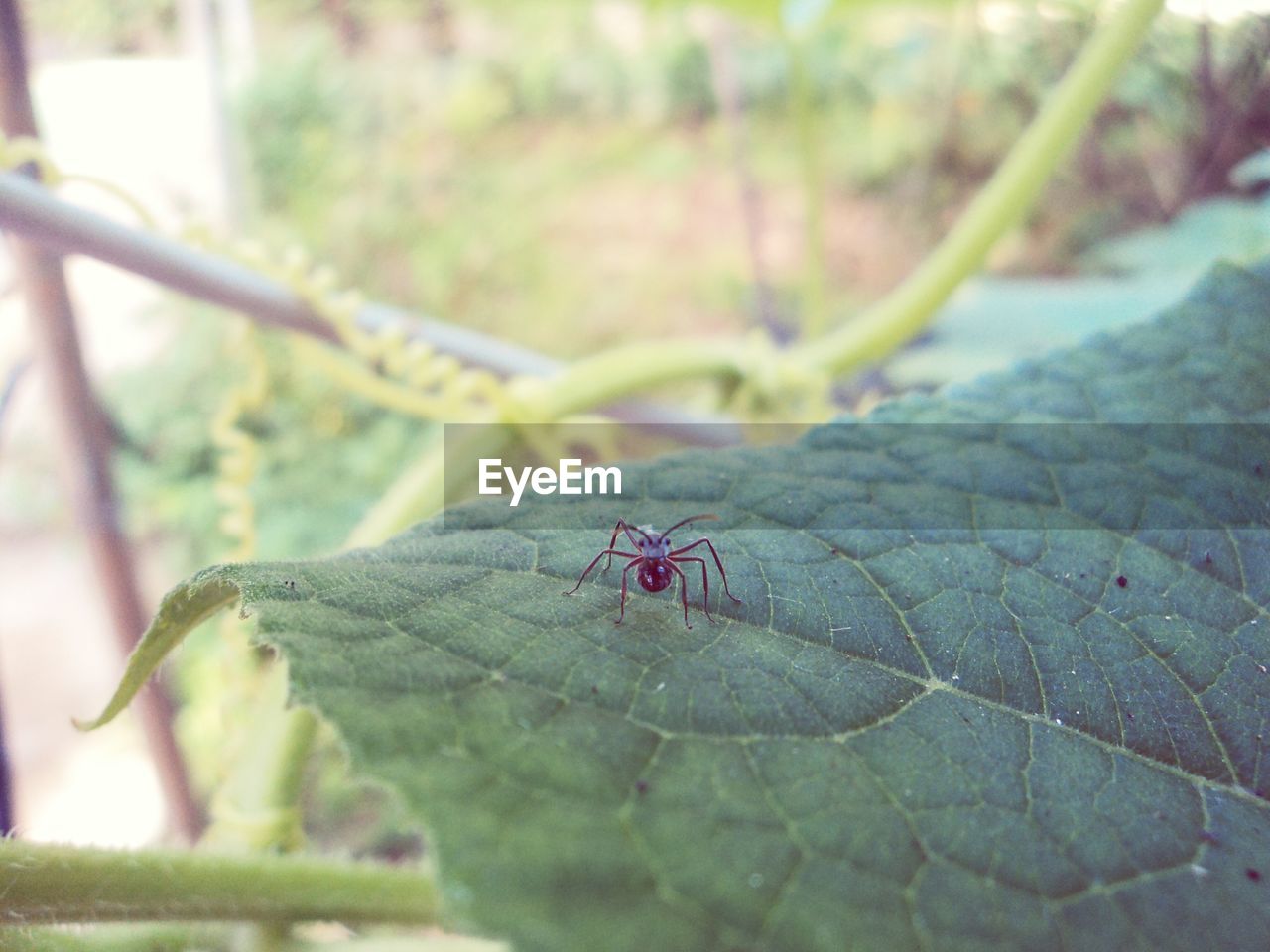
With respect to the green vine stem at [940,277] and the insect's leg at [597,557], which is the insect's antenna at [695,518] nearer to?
the insect's leg at [597,557]

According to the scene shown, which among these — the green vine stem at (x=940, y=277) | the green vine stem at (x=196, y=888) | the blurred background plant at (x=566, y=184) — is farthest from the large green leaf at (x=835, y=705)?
the blurred background plant at (x=566, y=184)

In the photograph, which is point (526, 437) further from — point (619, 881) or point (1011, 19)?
point (1011, 19)

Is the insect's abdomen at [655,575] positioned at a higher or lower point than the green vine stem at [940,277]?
lower

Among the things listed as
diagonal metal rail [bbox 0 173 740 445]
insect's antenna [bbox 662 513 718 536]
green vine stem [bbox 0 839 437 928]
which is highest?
diagonal metal rail [bbox 0 173 740 445]

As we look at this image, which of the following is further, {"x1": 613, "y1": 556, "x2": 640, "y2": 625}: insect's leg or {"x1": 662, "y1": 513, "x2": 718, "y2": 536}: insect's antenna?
{"x1": 662, "y1": 513, "x2": 718, "y2": 536}: insect's antenna

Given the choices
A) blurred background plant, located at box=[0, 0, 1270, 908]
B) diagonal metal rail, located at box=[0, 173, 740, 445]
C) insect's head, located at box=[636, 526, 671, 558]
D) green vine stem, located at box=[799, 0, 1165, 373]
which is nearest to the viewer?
insect's head, located at box=[636, 526, 671, 558]

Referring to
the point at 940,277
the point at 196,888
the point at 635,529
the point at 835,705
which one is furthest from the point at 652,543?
the point at 940,277

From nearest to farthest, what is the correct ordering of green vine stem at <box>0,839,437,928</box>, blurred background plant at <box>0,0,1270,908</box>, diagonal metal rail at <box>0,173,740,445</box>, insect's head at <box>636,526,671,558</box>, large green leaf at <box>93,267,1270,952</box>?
large green leaf at <box>93,267,1270,952</box> < green vine stem at <box>0,839,437,928</box> < insect's head at <box>636,526,671,558</box> < diagonal metal rail at <box>0,173,740,445</box> < blurred background plant at <box>0,0,1270,908</box>

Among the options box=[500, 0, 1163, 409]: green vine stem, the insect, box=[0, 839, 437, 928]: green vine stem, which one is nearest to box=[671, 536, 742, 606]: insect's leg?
the insect

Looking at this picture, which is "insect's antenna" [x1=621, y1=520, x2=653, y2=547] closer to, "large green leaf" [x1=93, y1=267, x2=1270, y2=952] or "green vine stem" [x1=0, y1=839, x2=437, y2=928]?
"large green leaf" [x1=93, y1=267, x2=1270, y2=952]

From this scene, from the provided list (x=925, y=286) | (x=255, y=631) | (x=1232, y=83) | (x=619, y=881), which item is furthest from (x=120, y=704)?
(x=1232, y=83)
